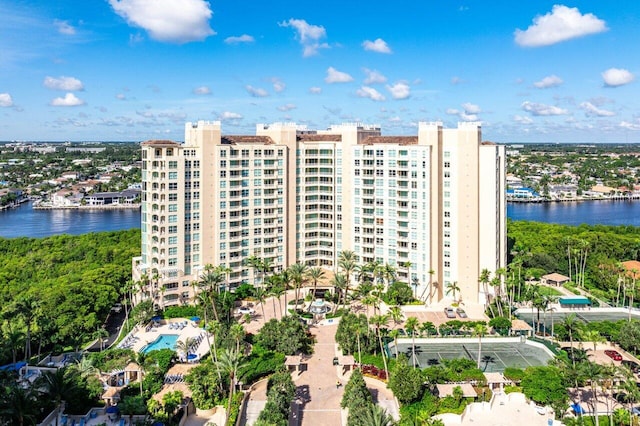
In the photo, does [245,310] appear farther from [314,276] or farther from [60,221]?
[60,221]

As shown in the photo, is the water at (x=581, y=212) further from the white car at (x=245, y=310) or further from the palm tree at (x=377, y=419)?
the palm tree at (x=377, y=419)

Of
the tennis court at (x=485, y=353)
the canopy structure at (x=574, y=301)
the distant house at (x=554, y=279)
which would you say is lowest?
the tennis court at (x=485, y=353)

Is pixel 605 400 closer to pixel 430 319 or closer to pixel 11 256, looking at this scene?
pixel 430 319

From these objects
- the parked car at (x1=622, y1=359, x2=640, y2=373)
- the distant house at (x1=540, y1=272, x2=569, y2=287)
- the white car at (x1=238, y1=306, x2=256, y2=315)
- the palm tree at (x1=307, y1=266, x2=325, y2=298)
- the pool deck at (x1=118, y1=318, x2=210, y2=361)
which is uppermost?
the palm tree at (x1=307, y1=266, x2=325, y2=298)

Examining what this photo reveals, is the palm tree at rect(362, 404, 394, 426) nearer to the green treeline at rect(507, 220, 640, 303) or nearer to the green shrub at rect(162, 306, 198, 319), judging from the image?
the green shrub at rect(162, 306, 198, 319)

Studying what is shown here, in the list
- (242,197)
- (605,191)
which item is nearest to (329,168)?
(242,197)

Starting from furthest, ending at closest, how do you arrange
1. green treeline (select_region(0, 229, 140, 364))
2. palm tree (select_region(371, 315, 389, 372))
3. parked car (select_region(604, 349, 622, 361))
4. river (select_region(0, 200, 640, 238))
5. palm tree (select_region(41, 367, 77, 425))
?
river (select_region(0, 200, 640, 238)), green treeline (select_region(0, 229, 140, 364)), parked car (select_region(604, 349, 622, 361)), palm tree (select_region(371, 315, 389, 372)), palm tree (select_region(41, 367, 77, 425))

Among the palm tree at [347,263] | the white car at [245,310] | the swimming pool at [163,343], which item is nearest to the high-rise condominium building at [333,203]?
the palm tree at [347,263]

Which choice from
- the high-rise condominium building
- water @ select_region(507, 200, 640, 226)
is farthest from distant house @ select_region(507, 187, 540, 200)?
the high-rise condominium building
